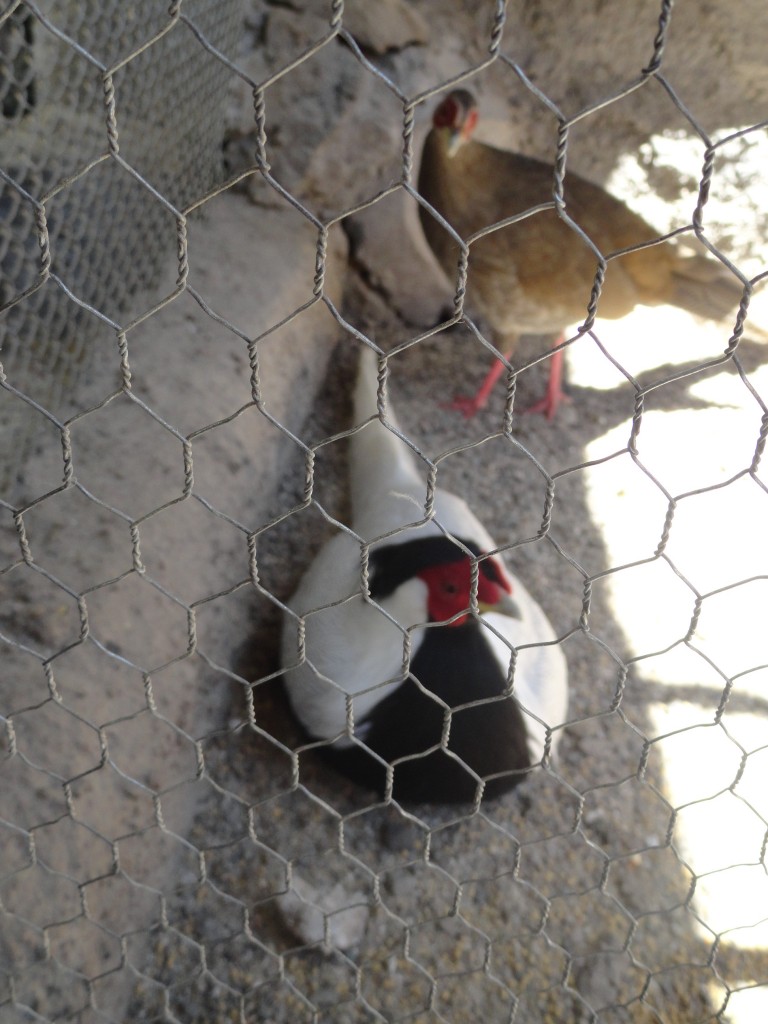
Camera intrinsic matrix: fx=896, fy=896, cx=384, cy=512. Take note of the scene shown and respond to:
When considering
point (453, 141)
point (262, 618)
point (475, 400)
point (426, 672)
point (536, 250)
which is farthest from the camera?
point (475, 400)

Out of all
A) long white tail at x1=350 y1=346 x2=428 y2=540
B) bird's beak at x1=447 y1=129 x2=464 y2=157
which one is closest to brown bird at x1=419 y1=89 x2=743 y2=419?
bird's beak at x1=447 y1=129 x2=464 y2=157

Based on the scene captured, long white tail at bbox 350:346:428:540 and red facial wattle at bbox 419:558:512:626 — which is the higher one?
red facial wattle at bbox 419:558:512:626

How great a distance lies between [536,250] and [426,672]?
1.28 metres

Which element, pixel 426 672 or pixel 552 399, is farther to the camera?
pixel 552 399

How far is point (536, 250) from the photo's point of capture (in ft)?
7.27

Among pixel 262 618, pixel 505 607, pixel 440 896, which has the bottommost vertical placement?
pixel 440 896

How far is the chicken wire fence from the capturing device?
107cm

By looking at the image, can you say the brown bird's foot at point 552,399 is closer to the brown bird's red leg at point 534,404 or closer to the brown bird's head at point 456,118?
the brown bird's red leg at point 534,404

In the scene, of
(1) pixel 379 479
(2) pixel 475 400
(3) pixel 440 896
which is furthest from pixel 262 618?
(2) pixel 475 400

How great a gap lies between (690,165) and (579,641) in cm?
182

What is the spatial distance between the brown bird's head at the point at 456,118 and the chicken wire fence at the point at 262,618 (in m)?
0.14

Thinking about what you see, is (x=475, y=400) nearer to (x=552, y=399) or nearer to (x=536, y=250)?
(x=552, y=399)

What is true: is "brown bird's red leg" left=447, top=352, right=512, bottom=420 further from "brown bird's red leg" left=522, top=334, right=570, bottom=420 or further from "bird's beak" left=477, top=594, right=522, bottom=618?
"bird's beak" left=477, top=594, right=522, bottom=618

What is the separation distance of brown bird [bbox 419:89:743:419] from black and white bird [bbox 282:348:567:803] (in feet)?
3.08
